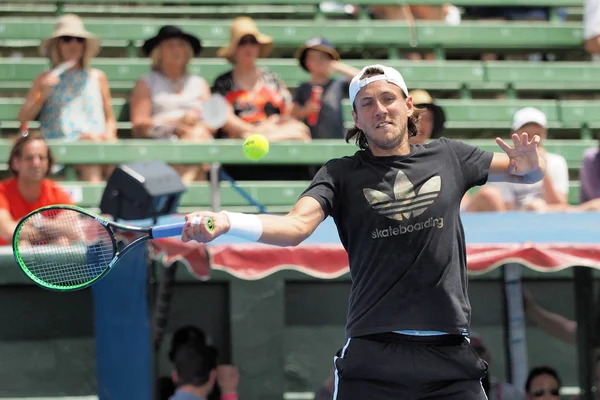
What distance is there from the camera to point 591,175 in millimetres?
6910

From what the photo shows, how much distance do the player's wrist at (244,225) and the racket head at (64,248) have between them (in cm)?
61

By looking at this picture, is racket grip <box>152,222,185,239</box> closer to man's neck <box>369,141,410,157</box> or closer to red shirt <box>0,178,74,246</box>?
man's neck <box>369,141,410,157</box>

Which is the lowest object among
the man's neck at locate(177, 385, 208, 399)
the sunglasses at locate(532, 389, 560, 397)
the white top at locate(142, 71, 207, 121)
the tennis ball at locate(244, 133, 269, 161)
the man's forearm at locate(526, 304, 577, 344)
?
the sunglasses at locate(532, 389, 560, 397)

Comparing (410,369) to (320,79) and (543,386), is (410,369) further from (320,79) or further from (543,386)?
(320,79)

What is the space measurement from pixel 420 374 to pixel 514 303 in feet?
12.0

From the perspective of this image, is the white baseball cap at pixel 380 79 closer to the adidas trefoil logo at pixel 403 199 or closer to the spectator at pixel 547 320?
the adidas trefoil logo at pixel 403 199

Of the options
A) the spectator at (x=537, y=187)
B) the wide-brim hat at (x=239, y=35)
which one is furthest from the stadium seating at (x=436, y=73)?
the spectator at (x=537, y=187)

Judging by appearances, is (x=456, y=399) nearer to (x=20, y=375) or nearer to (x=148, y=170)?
(x=148, y=170)

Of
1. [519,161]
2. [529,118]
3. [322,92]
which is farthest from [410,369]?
[322,92]

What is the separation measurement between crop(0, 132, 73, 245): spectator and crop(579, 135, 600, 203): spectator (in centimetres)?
325

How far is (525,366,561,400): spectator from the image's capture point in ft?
21.0

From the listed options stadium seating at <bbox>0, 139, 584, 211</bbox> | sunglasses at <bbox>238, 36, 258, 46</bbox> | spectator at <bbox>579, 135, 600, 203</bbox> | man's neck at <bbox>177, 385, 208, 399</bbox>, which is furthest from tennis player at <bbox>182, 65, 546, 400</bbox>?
sunglasses at <bbox>238, 36, 258, 46</bbox>

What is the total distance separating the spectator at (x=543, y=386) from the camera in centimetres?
641

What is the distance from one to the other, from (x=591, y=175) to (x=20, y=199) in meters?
3.51
